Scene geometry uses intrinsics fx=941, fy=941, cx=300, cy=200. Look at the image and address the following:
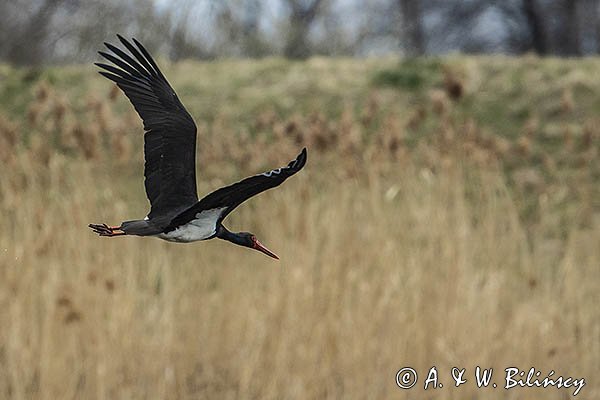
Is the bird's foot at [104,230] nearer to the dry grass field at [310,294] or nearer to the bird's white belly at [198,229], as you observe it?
the bird's white belly at [198,229]

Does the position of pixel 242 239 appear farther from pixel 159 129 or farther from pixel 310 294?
pixel 310 294

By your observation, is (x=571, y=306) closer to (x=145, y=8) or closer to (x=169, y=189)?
(x=145, y=8)

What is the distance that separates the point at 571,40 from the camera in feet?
48.4

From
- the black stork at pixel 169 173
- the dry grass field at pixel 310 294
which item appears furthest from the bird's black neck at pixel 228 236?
the dry grass field at pixel 310 294

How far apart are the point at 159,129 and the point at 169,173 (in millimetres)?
32

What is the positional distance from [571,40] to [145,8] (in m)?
13.8

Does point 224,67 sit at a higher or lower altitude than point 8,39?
lower

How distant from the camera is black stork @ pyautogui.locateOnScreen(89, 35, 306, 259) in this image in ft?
1.66

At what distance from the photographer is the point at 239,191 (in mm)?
496

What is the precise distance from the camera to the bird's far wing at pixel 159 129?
0.56 meters

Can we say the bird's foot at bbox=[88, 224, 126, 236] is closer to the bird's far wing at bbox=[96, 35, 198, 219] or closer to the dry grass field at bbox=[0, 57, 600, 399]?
the bird's far wing at bbox=[96, 35, 198, 219]

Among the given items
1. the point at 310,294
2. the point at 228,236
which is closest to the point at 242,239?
the point at 228,236

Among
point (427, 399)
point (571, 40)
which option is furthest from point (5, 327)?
point (571, 40)

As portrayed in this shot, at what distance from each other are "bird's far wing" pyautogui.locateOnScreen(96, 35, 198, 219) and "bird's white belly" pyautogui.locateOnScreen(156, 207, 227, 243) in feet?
0.06
